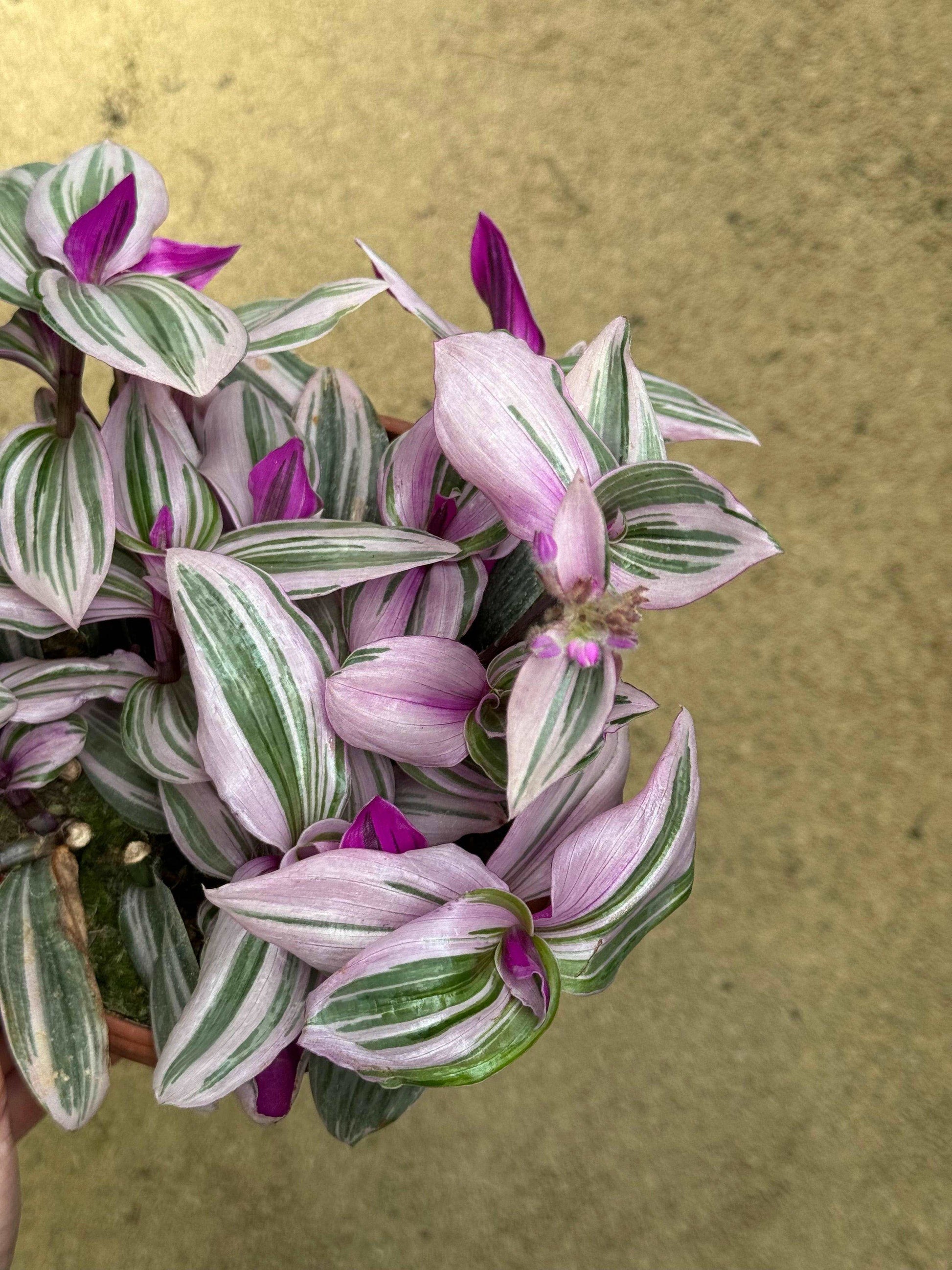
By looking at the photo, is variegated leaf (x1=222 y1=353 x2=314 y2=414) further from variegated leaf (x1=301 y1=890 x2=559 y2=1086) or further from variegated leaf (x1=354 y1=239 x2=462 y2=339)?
variegated leaf (x1=301 y1=890 x2=559 y2=1086)

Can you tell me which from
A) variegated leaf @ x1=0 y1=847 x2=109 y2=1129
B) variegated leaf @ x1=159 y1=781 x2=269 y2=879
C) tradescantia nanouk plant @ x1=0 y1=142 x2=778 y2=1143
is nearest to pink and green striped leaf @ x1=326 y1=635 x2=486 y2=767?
tradescantia nanouk plant @ x1=0 y1=142 x2=778 y2=1143

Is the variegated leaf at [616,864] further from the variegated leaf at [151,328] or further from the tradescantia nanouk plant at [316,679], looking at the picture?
the variegated leaf at [151,328]

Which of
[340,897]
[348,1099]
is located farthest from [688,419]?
[348,1099]

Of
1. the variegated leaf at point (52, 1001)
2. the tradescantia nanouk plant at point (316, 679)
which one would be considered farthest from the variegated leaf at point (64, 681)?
the variegated leaf at point (52, 1001)

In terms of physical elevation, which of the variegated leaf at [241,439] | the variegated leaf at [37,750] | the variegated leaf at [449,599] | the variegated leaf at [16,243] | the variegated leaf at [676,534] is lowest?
the variegated leaf at [37,750]

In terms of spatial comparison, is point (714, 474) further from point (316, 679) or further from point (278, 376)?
point (316, 679)

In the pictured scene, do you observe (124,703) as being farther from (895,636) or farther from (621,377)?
(895,636)
